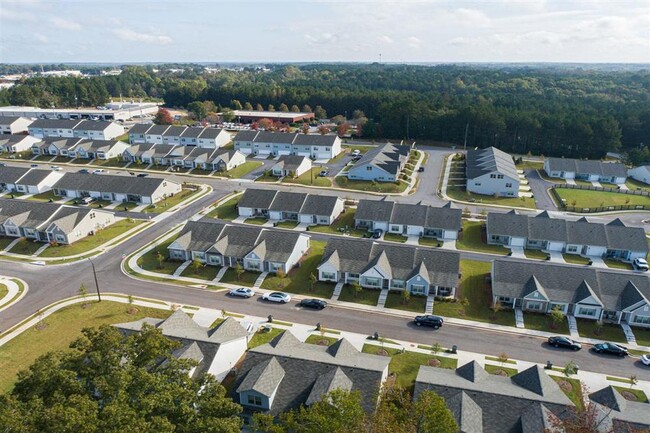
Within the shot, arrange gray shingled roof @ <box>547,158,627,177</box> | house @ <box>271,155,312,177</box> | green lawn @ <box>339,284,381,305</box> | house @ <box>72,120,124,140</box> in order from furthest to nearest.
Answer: house @ <box>72,120,124,140</box> → house @ <box>271,155,312,177</box> → gray shingled roof @ <box>547,158,627,177</box> → green lawn @ <box>339,284,381,305</box>

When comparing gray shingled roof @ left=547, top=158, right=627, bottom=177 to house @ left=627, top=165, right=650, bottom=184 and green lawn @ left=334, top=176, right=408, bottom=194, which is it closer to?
house @ left=627, top=165, right=650, bottom=184

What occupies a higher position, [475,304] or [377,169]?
[377,169]

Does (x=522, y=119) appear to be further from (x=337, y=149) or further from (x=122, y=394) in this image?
(x=122, y=394)

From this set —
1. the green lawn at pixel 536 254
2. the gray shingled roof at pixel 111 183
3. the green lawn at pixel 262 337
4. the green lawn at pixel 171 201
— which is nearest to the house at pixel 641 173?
the green lawn at pixel 536 254

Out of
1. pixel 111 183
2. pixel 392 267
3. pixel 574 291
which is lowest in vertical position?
pixel 574 291

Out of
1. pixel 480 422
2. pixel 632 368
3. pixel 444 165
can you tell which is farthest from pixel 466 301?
pixel 444 165

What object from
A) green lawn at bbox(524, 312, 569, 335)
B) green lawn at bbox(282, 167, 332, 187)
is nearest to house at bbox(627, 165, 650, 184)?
green lawn at bbox(524, 312, 569, 335)

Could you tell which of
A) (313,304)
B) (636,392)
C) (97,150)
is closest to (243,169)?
(97,150)

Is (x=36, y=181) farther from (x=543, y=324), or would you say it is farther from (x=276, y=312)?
(x=543, y=324)

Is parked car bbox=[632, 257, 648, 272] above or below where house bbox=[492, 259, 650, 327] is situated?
below
